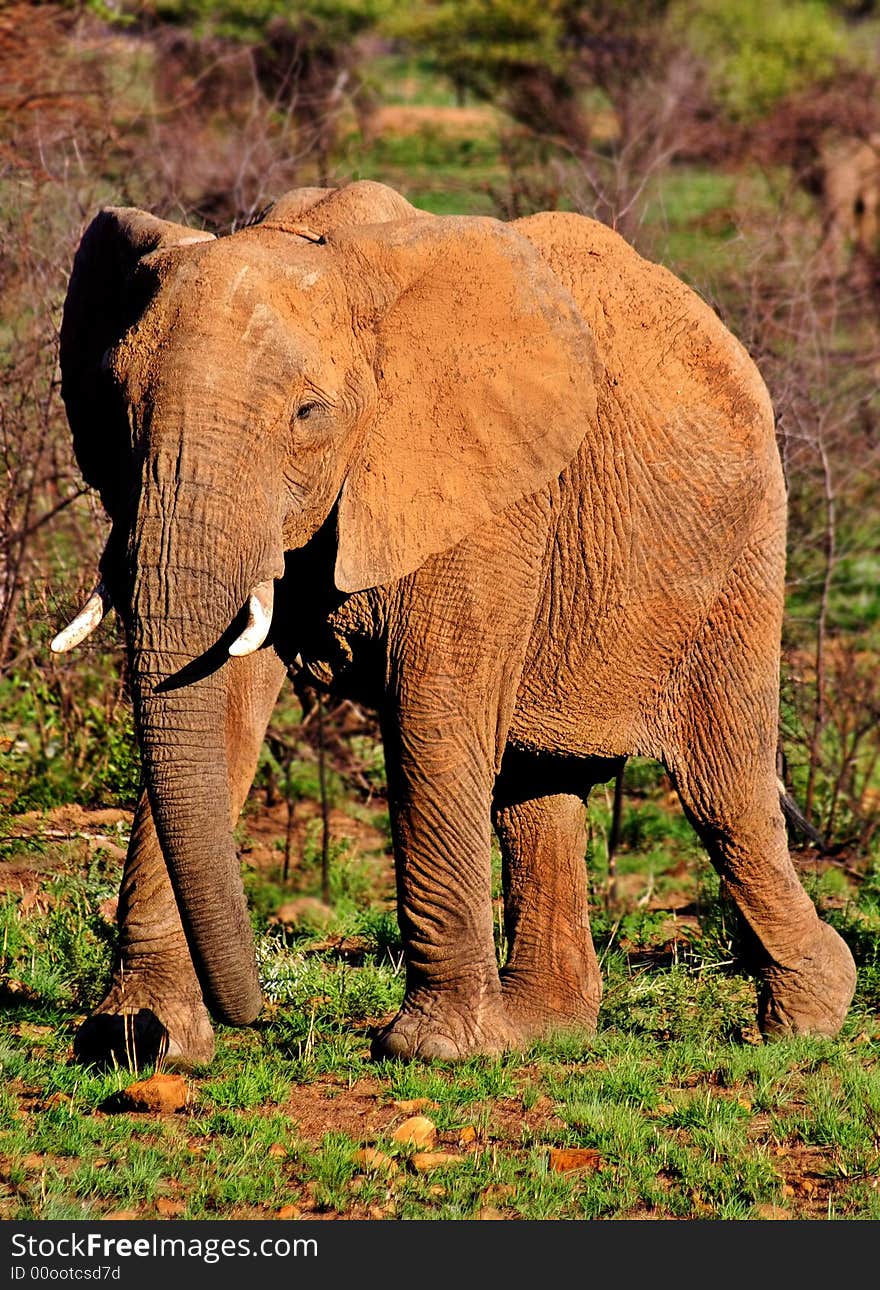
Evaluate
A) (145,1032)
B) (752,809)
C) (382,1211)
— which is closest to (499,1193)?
(382,1211)

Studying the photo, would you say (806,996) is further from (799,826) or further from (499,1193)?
(499,1193)

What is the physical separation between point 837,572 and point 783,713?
3.82 m

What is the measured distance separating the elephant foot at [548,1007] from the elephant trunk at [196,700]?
5.19 ft

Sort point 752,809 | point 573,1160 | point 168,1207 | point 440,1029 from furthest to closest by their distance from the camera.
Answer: point 752,809, point 440,1029, point 573,1160, point 168,1207

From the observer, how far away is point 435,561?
571 centimetres

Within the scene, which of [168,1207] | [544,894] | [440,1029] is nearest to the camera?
[168,1207]

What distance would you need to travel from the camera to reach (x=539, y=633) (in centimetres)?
619

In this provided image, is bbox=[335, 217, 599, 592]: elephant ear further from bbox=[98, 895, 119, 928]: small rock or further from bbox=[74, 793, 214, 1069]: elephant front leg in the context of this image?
→ bbox=[98, 895, 119, 928]: small rock

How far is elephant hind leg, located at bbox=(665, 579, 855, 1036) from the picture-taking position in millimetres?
6621

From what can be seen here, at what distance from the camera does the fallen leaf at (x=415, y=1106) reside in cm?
567

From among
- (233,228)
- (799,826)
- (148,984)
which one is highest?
(233,228)

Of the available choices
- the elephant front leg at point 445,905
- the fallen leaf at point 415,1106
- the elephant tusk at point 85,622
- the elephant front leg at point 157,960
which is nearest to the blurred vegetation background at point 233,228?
the elephant front leg at point 157,960

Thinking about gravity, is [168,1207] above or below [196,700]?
below

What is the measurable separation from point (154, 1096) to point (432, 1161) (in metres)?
0.86
